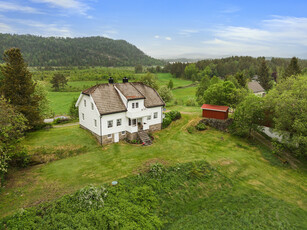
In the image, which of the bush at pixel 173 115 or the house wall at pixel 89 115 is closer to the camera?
the house wall at pixel 89 115

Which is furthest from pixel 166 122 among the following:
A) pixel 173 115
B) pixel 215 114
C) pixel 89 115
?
pixel 89 115

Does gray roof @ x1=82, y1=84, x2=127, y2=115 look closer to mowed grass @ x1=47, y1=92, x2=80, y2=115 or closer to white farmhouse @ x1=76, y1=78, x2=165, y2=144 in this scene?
white farmhouse @ x1=76, y1=78, x2=165, y2=144

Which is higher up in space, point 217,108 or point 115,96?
point 115,96

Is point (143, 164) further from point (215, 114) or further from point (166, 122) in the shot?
point (215, 114)

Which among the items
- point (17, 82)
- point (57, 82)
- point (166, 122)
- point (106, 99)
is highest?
point (17, 82)

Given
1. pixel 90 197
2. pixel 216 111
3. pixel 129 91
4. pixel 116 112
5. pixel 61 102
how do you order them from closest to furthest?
pixel 90 197
pixel 116 112
pixel 129 91
pixel 216 111
pixel 61 102

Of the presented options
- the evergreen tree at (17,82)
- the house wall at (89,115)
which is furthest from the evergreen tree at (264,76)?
the evergreen tree at (17,82)

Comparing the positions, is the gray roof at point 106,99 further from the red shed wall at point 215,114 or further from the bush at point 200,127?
the red shed wall at point 215,114
